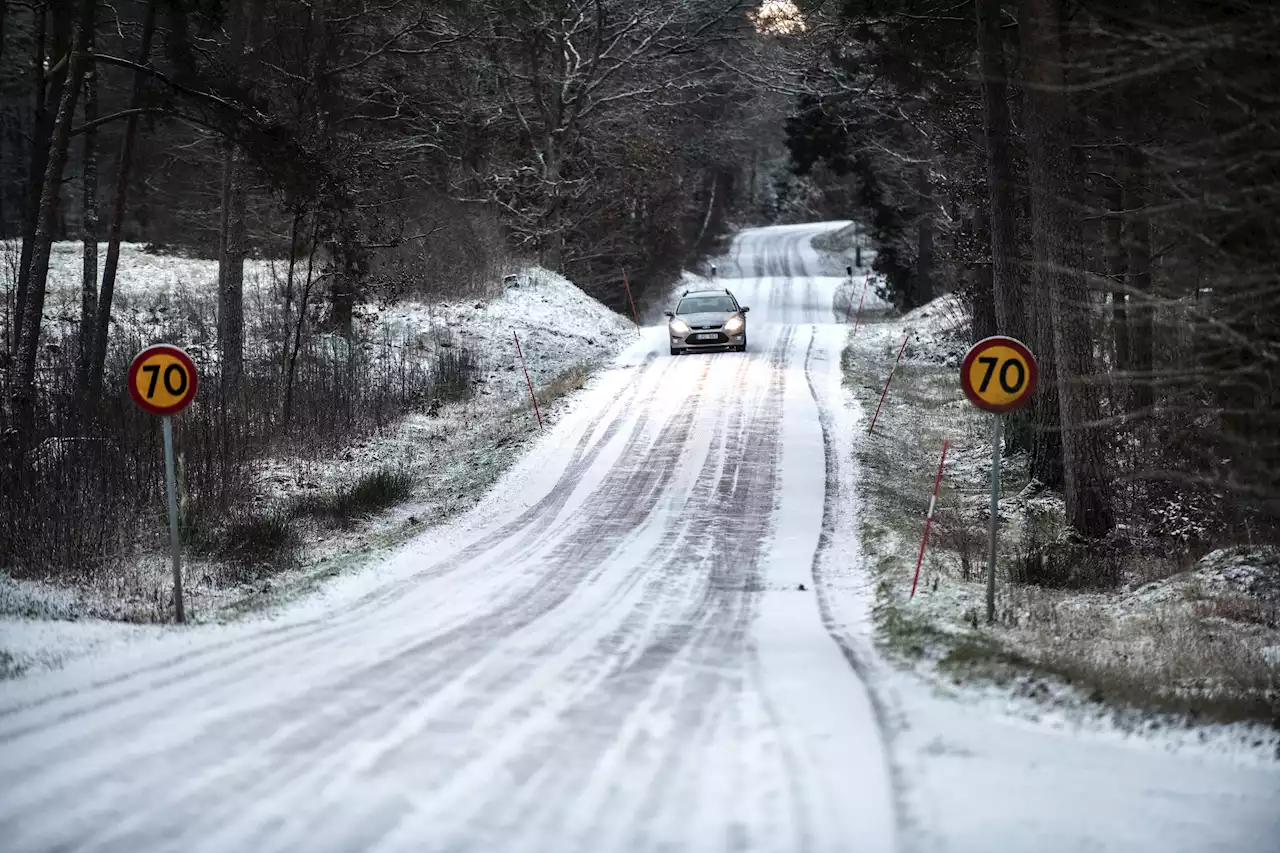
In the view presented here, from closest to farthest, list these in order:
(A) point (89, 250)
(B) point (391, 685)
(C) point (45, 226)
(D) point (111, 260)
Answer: (B) point (391, 685)
(C) point (45, 226)
(D) point (111, 260)
(A) point (89, 250)

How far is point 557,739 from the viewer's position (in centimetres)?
679

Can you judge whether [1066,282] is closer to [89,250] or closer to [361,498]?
[361,498]

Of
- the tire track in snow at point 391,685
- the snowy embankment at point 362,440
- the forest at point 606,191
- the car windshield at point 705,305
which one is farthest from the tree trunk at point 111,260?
the car windshield at point 705,305

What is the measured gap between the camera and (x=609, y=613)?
1038 cm

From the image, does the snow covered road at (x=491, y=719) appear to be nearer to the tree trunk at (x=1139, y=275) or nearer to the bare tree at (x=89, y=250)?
the tree trunk at (x=1139, y=275)

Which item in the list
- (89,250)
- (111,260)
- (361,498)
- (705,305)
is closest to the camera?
(361,498)

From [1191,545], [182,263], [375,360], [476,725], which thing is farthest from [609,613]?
[182,263]

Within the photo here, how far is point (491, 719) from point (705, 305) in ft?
78.7

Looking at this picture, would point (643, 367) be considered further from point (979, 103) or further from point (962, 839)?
point (962, 839)

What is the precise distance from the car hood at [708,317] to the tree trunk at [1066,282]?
1523cm

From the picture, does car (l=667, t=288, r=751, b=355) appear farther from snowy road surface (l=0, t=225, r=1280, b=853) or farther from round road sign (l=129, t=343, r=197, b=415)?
round road sign (l=129, t=343, r=197, b=415)

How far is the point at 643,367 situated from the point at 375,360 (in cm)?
629

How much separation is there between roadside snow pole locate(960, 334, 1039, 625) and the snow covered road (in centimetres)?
199

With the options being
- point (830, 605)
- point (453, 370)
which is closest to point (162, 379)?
point (830, 605)
